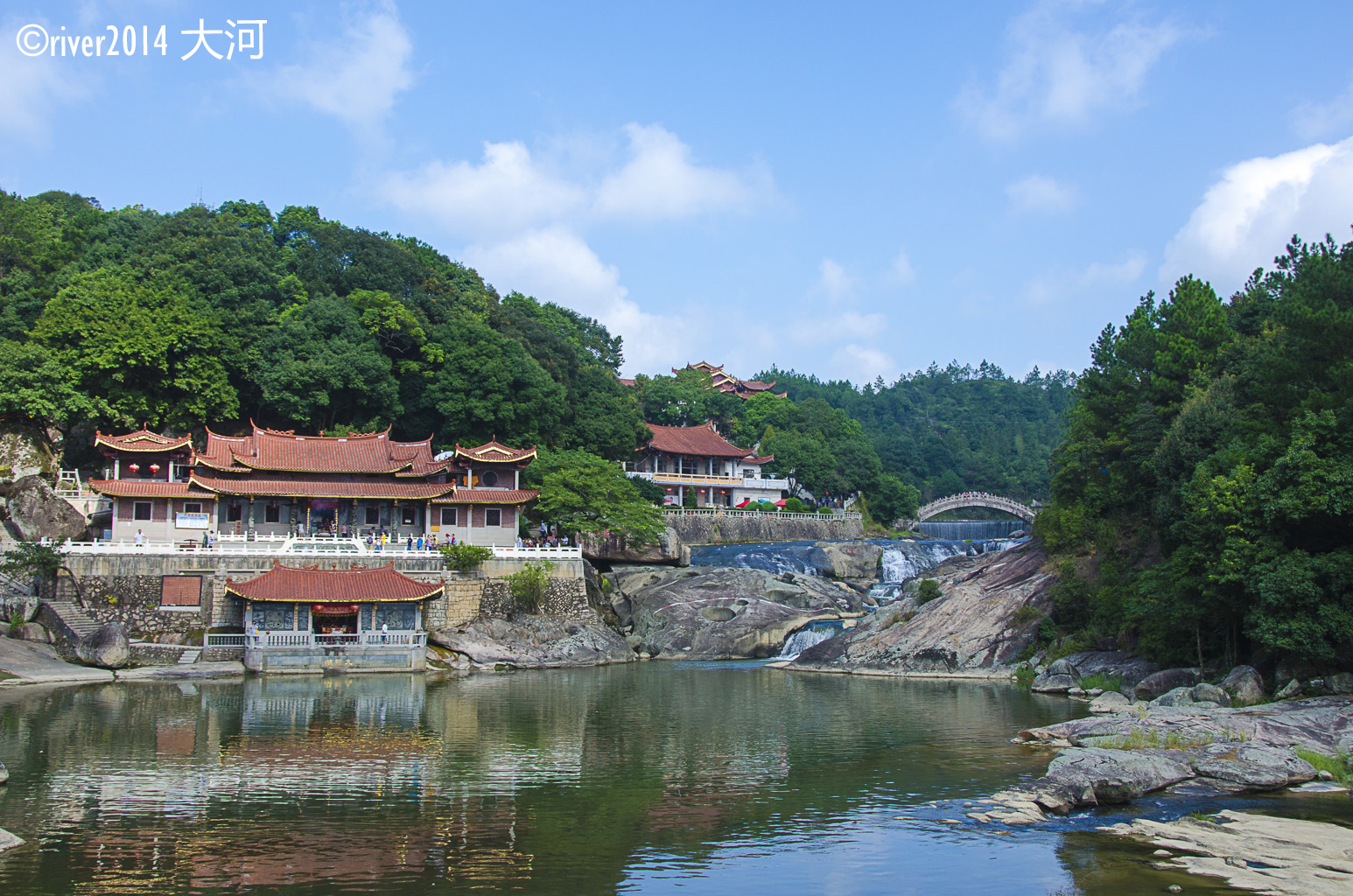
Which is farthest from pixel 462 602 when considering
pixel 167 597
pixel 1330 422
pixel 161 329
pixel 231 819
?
pixel 1330 422

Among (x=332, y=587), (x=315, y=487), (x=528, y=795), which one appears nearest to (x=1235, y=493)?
(x=528, y=795)

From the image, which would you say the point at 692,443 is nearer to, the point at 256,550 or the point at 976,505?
the point at 976,505

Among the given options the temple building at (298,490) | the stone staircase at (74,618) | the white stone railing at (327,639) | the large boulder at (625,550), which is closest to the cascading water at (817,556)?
the large boulder at (625,550)

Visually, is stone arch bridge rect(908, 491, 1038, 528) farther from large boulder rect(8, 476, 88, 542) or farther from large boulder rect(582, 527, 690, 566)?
large boulder rect(8, 476, 88, 542)

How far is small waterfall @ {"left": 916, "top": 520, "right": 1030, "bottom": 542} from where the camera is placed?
218ft

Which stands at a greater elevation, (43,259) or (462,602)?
(43,259)

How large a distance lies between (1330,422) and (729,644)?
22930mm

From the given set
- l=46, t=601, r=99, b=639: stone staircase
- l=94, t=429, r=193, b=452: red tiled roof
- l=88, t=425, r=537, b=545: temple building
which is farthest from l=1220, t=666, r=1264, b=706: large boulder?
l=94, t=429, r=193, b=452: red tiled roof

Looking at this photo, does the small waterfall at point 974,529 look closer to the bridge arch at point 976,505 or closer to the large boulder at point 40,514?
the bridge arch at point 976,505

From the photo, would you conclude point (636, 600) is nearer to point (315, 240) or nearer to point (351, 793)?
point (351, 793)

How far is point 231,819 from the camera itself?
50.0ft

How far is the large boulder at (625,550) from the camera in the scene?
46.8 meters

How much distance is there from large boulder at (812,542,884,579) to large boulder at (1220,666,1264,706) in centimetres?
2860

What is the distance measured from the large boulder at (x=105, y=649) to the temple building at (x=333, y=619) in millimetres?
3623
